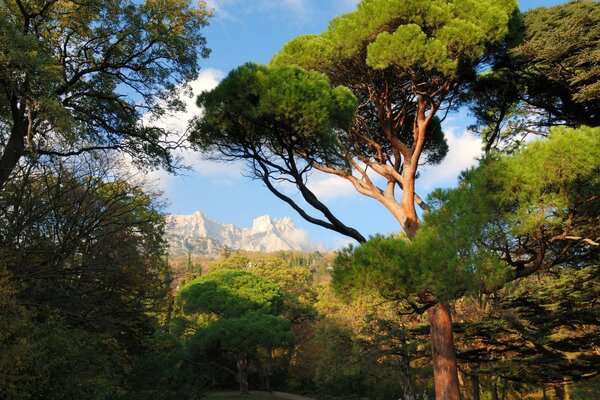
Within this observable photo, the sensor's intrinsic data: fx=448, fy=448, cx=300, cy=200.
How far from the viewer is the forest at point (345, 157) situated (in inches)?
209

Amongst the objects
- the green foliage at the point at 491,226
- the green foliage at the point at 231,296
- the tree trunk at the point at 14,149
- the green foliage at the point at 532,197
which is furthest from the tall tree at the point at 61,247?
the green foliage at the point at 231,296

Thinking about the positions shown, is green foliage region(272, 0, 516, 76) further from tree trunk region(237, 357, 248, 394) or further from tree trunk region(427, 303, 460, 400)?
tree trunk region(237, 357, 248, 394)

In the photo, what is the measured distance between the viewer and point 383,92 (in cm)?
845

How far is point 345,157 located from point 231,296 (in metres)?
19.9

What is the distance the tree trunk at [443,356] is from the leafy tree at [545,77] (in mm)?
4081

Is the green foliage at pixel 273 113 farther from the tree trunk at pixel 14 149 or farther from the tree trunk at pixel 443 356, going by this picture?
the tree trunk at pixel 443 356

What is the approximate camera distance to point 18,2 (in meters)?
5.61

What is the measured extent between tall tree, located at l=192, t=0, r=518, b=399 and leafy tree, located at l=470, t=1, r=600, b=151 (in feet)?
1.84

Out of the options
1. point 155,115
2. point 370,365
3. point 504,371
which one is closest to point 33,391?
point 155,115

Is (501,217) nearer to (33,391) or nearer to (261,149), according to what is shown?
(261,149)

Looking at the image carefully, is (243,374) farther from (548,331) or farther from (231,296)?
(548,331)

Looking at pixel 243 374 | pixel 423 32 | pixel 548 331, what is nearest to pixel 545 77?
pixel 423 32

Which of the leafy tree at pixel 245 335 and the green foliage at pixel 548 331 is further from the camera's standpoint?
the leafy tree at pixel 245 335

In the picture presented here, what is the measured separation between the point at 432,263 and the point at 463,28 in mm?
4002
